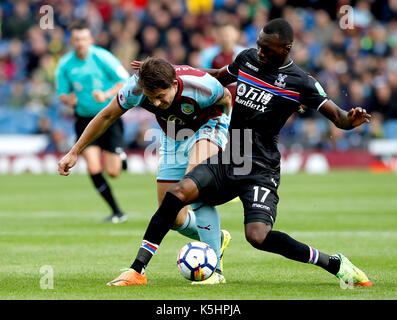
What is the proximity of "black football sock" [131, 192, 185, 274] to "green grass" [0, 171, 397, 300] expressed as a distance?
0.21 m

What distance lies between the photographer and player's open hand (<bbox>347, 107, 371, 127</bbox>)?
5.96 m

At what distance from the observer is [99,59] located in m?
11.7

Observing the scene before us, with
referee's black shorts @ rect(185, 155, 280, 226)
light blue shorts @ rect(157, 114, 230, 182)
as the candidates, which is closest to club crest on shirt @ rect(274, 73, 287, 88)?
referee's black shorts @ rect(185, 155, 280, 226)

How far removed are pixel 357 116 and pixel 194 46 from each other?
17483mm

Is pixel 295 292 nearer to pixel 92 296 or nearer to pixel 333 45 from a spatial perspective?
pixel 92 296

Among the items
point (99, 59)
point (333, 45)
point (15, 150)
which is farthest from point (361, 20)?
point (99, 59)

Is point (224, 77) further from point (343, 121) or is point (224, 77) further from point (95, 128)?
point (343, 121)

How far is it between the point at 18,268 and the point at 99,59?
5.04 metres

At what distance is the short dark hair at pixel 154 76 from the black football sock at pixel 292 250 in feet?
4.58

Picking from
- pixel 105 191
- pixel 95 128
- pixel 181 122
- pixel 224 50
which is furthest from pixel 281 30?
pixel 224 50

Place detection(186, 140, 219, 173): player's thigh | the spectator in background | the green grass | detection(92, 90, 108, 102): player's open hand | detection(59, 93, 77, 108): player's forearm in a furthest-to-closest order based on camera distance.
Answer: the spectator in background → detection(59, 93, 77, 108): player's forearm → detection(92, 90, 108, 102): player's open hand → detection(186, 140, 219, 173): player's thigh → the green grass

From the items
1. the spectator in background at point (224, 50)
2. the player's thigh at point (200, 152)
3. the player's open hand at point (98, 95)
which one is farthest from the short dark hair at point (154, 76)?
the spectator in background at point (224, 50)

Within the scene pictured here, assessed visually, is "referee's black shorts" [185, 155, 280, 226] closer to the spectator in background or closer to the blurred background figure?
the blurred background figure
